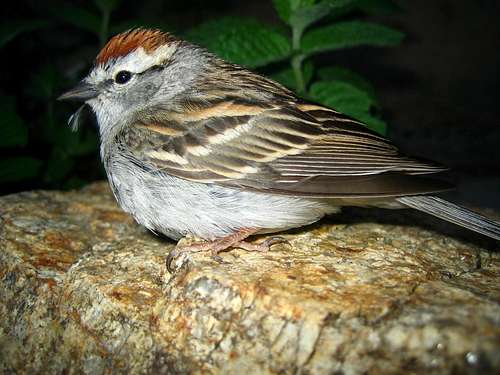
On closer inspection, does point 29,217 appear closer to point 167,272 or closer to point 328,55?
point 167,272

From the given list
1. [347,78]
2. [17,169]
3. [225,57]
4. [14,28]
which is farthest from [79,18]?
[347,78]

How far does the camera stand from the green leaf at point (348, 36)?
465 cm

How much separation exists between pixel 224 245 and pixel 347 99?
1.79 meters

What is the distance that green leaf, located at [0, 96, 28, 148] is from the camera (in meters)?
4.73

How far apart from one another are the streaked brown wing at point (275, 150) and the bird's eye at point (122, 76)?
14.8 inches

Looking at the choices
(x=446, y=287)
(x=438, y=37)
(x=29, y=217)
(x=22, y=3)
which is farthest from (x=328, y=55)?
(x=446, y=287)

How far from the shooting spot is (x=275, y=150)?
3598 mm

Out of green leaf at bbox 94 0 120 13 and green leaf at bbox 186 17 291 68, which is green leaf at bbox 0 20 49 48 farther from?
green leaf at bbox 186 17 291 68

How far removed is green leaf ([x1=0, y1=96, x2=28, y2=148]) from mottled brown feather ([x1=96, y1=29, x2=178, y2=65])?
1.13 metres

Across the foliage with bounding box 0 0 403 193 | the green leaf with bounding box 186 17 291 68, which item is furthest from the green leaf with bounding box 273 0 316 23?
the green leaf with bounding box 186 17 291 68

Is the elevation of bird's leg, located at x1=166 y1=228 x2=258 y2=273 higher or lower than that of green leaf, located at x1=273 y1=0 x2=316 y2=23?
lower

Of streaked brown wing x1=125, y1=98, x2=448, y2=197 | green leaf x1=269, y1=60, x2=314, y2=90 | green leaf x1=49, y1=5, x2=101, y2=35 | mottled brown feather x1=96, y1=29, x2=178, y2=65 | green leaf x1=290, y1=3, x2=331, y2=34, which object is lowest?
streaked brown wing x1=125, y1=98, x2=448, y2=197

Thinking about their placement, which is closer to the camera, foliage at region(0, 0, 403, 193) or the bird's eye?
the bird's eye

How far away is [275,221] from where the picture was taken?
3557 millimetres
